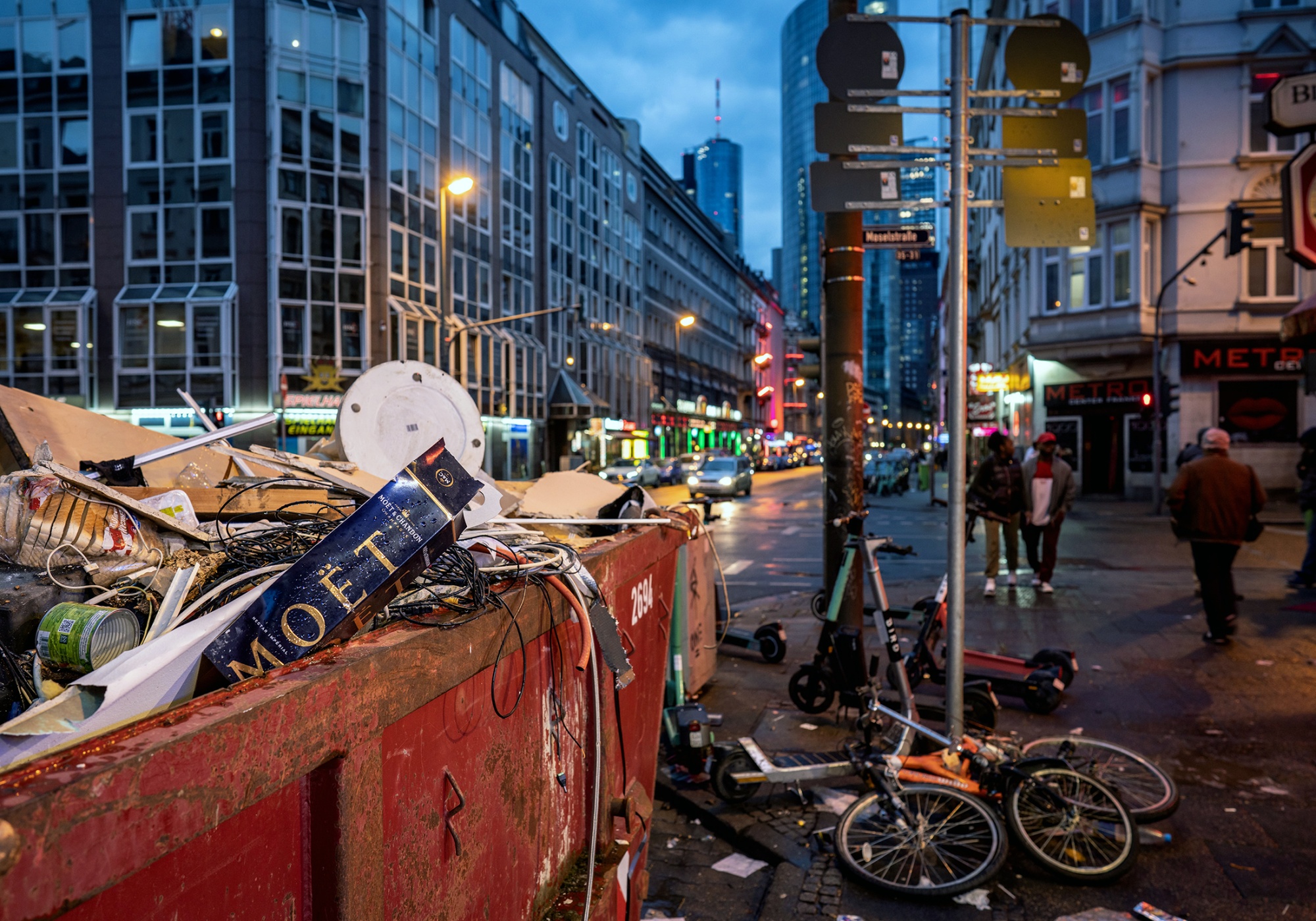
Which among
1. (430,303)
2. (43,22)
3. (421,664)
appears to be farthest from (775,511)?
(43,22)

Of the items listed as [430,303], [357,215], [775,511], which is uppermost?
[357,215]

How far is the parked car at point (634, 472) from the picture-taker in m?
32.3

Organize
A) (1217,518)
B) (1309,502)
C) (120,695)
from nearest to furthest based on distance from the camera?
1. (120,695)
2. (1217,518)
3. (1309,502)

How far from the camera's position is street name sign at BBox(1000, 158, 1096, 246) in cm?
456

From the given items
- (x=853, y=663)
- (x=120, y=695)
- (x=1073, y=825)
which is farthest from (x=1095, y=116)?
(x=120, y=695)

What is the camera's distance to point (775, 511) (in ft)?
81.8

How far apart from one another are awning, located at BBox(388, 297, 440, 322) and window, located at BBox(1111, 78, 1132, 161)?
959 inches

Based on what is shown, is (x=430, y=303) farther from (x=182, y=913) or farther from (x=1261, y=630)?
(x=182, y=913)

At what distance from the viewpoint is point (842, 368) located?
6.73 metres

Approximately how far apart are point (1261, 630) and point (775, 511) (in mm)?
17184

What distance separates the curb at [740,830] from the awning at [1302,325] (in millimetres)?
6682

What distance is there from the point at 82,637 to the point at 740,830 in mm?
3116

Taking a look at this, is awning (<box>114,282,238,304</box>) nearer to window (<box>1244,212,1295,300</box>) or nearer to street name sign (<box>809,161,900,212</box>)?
street name sign (<box>809,161,900,212</box>)

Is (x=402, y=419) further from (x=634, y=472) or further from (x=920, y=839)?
(x=634, y=472)
